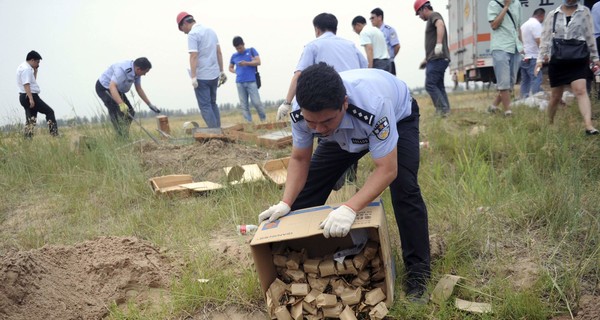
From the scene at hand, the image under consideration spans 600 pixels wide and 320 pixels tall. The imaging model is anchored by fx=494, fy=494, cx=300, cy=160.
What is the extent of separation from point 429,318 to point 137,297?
166 cm

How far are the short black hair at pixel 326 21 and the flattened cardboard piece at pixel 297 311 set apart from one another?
283cm

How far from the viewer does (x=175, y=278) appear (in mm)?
3037

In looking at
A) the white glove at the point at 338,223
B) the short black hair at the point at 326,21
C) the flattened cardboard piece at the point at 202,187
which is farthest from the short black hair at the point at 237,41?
the white glove at the point at 338,223

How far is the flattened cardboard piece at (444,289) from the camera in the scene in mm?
2514

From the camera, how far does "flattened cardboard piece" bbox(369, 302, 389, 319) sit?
2.41 metres

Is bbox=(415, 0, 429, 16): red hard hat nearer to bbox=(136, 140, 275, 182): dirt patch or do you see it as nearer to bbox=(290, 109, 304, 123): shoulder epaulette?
bbox=(136, 140, 275, 182): dirt patch

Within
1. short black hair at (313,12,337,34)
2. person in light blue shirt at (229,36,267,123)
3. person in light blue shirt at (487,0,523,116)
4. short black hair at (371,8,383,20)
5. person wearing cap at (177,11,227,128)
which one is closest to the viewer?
short black hair at (313,12,337,34)

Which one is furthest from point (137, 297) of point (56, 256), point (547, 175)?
point (547, 175)

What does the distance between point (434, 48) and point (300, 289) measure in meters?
4.88

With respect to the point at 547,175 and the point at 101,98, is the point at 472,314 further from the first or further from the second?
the point at 101,98

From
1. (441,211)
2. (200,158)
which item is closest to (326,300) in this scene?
(441,211)

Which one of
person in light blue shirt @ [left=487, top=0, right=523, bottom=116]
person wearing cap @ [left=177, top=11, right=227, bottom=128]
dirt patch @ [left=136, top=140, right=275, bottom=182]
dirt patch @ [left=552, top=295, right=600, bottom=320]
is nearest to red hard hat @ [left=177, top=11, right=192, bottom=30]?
person wearing cap @ [left=177, top=11, right=227, bottom=128]

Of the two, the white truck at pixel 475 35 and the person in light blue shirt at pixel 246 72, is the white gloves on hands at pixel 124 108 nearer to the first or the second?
the person in light blue shirt at pixel 246 72

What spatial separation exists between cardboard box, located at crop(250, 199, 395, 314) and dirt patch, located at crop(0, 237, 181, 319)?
2.53ft
